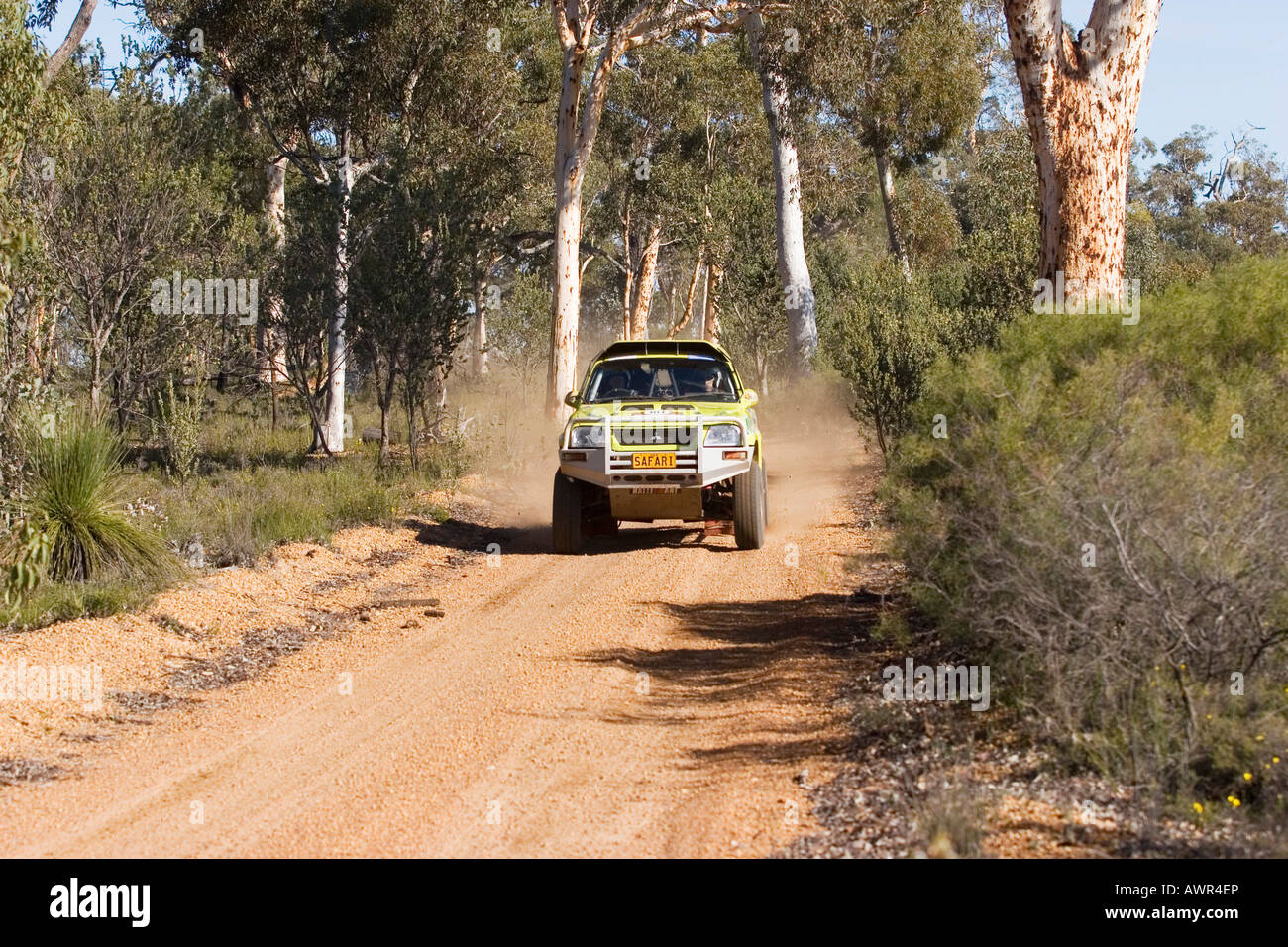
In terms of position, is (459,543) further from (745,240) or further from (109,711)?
(745,240)

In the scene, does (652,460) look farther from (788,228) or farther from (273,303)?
(788,228)

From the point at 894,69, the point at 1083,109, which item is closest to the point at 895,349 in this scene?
the point at 1083,109

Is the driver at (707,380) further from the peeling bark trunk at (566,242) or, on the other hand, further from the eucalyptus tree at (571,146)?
the peeling bark trunk at (566,242)

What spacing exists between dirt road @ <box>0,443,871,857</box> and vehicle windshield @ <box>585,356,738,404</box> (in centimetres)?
195

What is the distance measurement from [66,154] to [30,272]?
21.3 ft

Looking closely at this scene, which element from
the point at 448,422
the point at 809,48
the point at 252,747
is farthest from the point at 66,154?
the point at 252,747

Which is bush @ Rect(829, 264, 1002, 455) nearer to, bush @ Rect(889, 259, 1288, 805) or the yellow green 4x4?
the yellow green 4x4

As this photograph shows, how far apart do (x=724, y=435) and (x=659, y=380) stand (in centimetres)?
148

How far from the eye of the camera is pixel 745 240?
28.9m

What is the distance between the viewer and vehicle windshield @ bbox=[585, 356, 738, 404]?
A: 13883mm

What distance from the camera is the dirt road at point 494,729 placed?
575 cm

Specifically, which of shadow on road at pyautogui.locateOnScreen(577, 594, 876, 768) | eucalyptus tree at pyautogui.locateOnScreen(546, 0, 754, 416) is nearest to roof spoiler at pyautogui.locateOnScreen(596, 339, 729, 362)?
shadow on road at pyautogui.locateOnScreen(577, 594, 876, 768)

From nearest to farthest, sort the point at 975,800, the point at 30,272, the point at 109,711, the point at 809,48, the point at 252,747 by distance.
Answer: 1. the point at 975,800
2. the point at 252,747
3. the point at 109,711
4. the point at 30,272
5. the point at 809,48

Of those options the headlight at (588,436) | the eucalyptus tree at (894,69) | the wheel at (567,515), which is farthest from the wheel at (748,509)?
the eucalyptus tree at (894,69)
